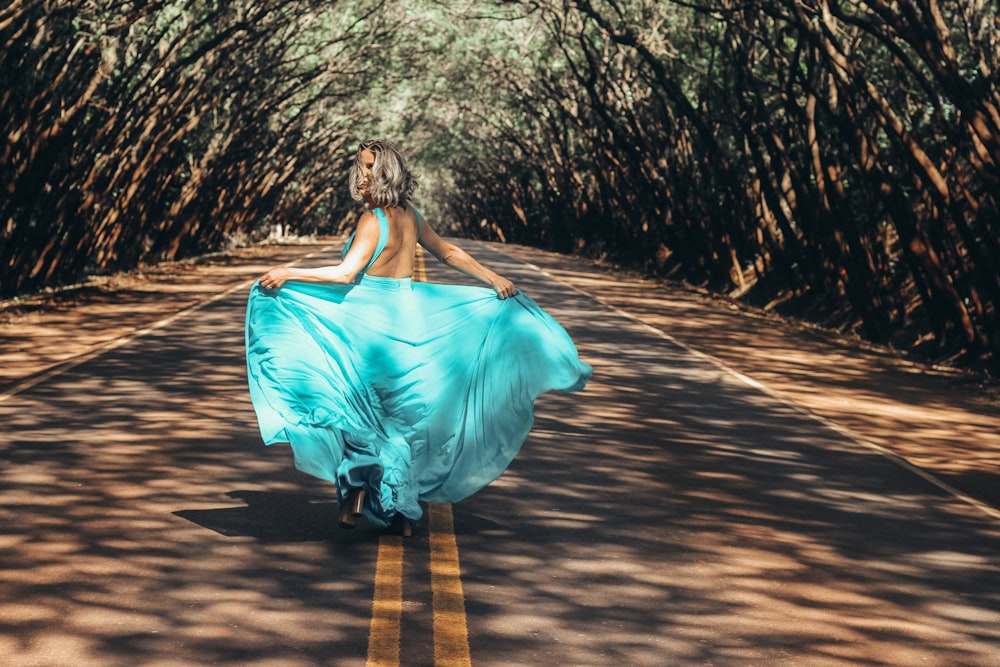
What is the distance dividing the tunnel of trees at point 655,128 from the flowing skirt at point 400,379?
921cm

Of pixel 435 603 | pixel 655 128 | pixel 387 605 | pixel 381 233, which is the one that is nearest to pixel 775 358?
pixel 381 233

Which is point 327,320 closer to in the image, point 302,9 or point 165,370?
point 165,370

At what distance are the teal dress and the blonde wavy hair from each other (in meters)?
0.16

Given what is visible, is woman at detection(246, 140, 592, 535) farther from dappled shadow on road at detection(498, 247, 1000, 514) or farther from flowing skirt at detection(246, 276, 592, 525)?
dappled shadow on road at detection(498, 247, 1000, 514)

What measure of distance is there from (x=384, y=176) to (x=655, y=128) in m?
29.9

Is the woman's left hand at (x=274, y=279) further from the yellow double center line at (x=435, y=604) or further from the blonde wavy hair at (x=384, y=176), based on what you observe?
the yellow double center line at (x=435, y=604)

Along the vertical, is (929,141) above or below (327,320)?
above

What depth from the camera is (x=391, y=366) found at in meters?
7.89

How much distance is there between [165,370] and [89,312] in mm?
7969

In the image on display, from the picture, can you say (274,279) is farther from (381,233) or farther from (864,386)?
(864,386)

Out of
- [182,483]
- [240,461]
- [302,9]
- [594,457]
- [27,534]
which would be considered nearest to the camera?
[27,534]

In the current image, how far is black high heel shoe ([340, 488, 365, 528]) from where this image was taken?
7.56 m

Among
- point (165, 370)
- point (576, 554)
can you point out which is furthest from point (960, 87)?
point (576, 554)

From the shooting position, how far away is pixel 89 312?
22.3 metres
